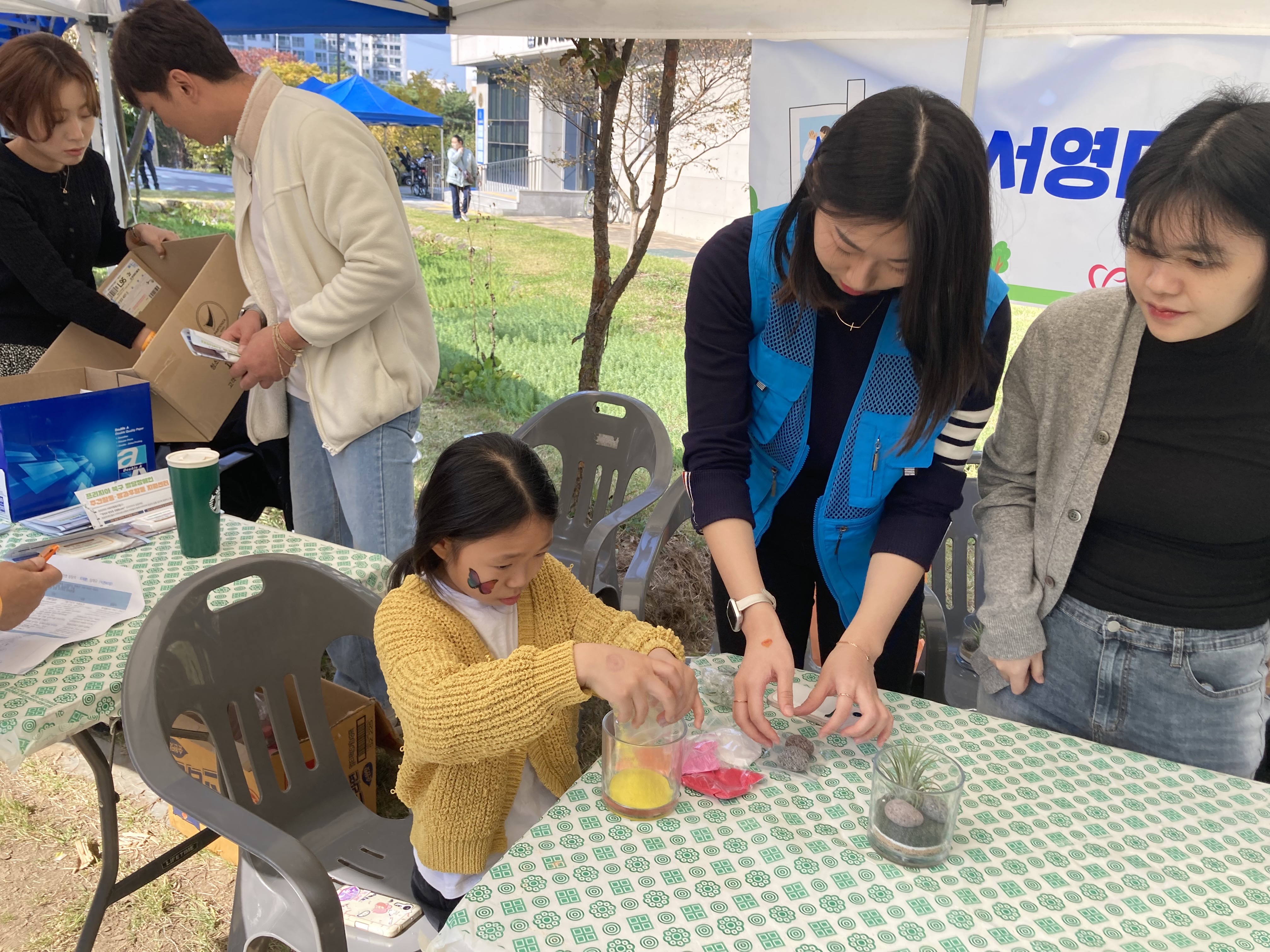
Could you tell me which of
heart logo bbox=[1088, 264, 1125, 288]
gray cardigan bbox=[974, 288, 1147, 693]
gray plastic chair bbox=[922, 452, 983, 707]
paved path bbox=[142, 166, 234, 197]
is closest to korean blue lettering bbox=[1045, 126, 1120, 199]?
heart logo bbox=[1088, 264, 1125, 288]

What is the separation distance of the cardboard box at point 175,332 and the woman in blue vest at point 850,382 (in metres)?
1.53

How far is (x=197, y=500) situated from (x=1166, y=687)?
1.79m

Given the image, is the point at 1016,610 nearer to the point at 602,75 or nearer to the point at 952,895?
the point at 952,895

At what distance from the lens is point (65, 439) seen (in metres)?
1.99

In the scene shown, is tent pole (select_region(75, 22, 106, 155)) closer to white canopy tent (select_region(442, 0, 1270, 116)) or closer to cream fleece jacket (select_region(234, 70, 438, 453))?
white canopy tent (select_region(442, 0, 1270, 116))

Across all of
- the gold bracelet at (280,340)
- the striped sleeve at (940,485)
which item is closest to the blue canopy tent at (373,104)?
the gold bracelet at (280,340)

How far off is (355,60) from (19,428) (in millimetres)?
22122

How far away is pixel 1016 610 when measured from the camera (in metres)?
1.44

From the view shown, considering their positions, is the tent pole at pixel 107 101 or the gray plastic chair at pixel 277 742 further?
the tent pole at pixel 107 101

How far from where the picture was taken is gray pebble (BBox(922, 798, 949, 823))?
103 centimetres

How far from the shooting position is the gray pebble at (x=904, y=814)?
3.42ft

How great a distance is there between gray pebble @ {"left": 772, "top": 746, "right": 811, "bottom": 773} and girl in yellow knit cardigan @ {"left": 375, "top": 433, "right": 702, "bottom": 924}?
0.14m

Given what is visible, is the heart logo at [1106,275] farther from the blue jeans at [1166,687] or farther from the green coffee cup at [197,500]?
the green coffee cup at [197,500]

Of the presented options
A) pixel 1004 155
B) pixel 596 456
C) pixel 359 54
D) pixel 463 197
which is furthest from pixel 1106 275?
pixel 359 54
